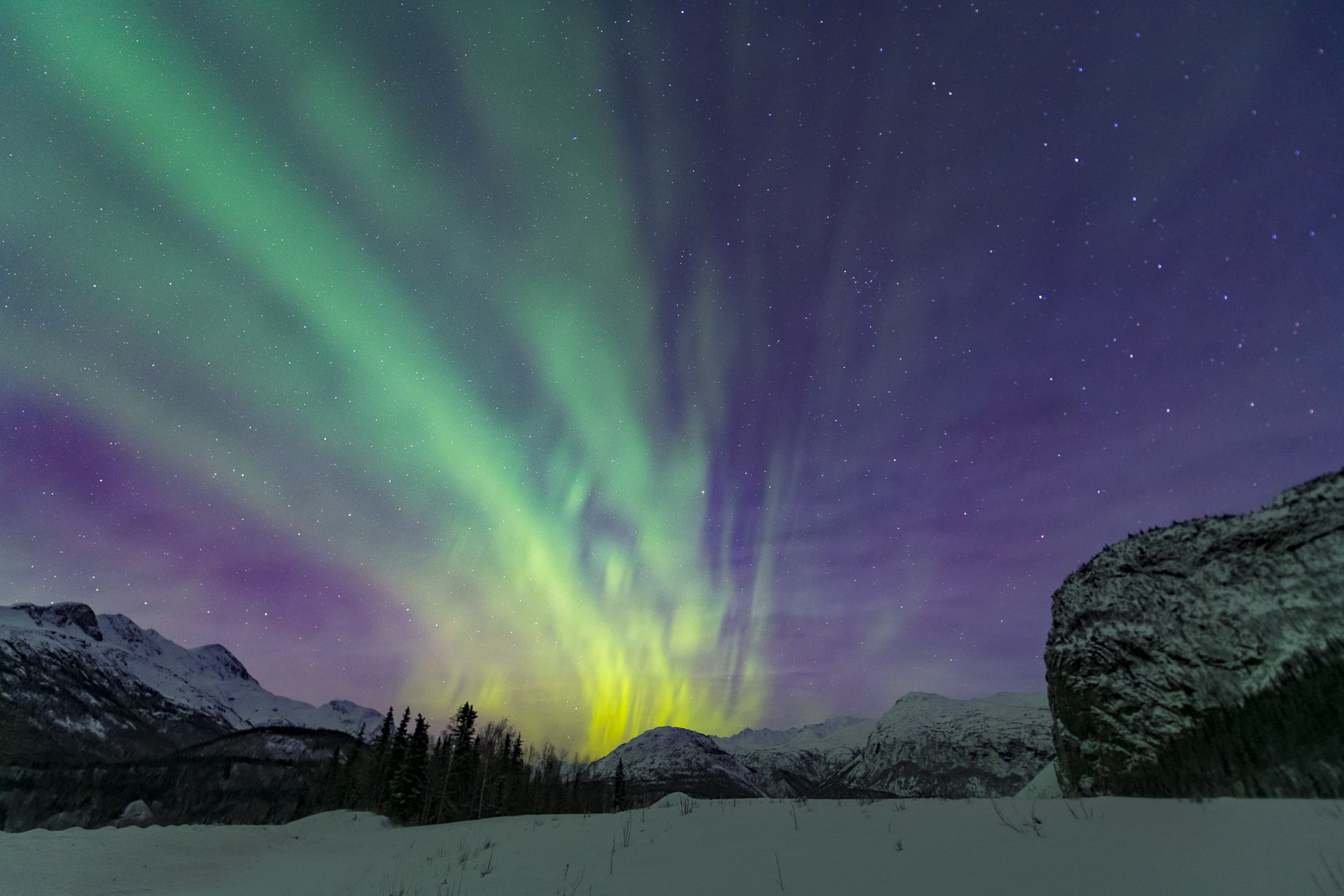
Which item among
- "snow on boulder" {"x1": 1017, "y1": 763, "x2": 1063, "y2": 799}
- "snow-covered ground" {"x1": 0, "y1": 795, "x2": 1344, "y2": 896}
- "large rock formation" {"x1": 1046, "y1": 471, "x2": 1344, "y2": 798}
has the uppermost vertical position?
"large rock formation" {"x1": 1046, "y1": 471, "x2": 1344, "y2": 798}

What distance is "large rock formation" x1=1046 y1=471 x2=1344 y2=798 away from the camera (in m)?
12.1

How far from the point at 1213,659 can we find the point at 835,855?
49.2 ft

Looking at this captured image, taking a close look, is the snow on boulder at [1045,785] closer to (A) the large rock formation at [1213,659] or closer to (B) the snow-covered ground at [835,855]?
(A) the large rock formation at [1213,659]

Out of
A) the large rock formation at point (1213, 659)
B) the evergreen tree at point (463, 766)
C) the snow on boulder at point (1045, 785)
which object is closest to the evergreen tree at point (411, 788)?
the evergreen tree at point (463, 766)

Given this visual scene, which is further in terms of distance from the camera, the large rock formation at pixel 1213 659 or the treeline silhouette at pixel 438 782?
the treeline silhouette at pixel 438 782

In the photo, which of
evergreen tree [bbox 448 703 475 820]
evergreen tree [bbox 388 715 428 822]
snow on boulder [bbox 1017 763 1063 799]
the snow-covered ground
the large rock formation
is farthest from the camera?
evergreen tree [bbox 448 703 475 820]

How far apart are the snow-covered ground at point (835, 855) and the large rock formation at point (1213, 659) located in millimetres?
5725

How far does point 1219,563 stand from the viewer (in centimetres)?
1703

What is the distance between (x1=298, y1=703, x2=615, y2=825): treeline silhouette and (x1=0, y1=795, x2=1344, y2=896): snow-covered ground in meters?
26.5

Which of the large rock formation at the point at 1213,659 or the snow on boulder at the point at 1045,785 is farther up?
the large rock formation at the point at 1213,659

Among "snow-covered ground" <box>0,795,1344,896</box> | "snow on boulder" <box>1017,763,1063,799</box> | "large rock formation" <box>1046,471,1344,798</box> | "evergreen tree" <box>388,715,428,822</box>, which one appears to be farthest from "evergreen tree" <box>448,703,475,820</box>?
"large rock formation" <box>1046,471,1344,798</box>

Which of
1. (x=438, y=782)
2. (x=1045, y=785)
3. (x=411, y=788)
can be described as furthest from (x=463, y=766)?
(x=1045, y=785)

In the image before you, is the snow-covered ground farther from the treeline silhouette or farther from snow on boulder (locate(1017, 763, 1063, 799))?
the treeline silhouette

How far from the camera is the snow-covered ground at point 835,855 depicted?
5.80 meters
